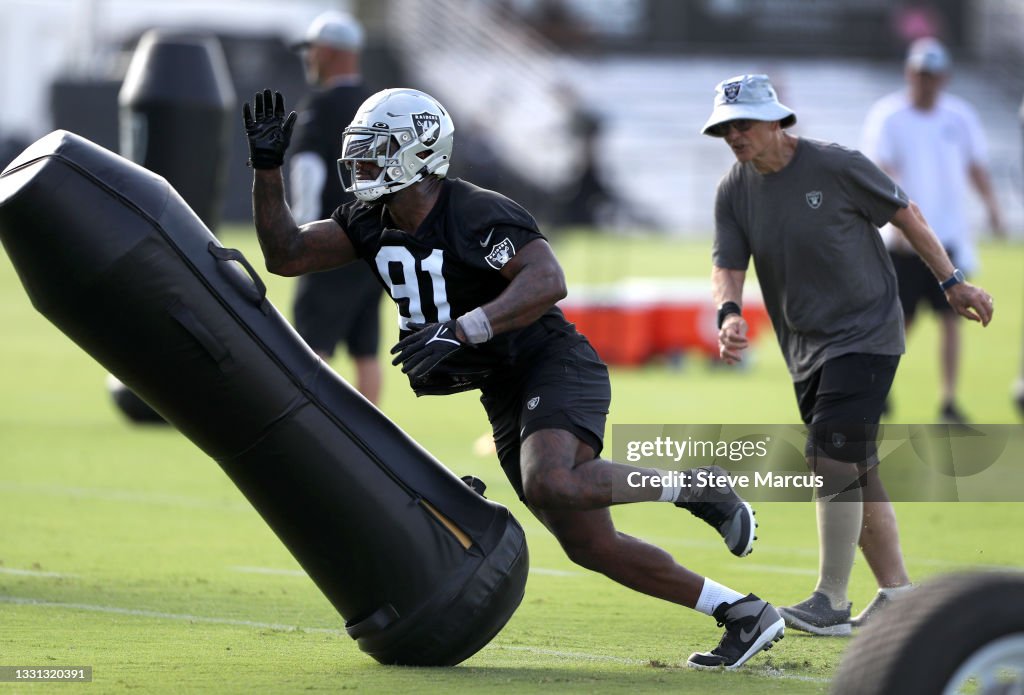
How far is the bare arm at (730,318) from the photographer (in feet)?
20.5

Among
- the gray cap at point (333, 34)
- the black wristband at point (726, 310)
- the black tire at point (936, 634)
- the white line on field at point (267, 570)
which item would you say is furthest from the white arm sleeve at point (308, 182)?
the black tire at point (936, 634)

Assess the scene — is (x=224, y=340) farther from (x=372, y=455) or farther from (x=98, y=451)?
(x=98, y=451)

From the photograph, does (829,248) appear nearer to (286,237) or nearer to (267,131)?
(286,237)

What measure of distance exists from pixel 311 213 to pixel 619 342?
704 centimetres

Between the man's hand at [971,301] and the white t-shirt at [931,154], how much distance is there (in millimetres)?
4800

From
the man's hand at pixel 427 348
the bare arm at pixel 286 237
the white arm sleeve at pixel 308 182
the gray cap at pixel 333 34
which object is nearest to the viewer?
the man's hand at pixel 427 348

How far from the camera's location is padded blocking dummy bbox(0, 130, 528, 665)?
519 centimetres

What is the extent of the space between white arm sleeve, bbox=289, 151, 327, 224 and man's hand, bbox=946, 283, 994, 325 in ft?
12.8

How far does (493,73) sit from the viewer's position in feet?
123

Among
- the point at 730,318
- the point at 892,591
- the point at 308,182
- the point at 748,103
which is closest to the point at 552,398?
the point at 730,318

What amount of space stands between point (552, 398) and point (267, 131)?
1284 mm

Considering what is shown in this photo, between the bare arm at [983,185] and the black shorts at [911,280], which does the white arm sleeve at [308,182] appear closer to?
the black shorts at [911,280]

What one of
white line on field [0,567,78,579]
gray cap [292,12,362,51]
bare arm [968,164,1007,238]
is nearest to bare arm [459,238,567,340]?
white line on field [0,567,78,579]

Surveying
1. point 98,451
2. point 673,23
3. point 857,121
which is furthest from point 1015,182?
point 98,451
